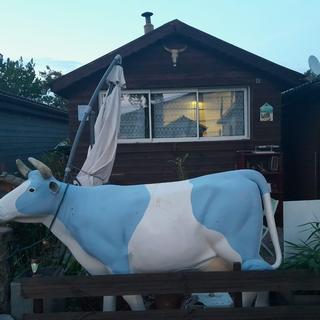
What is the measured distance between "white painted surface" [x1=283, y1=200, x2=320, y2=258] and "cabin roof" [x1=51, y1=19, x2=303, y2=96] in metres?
4.91

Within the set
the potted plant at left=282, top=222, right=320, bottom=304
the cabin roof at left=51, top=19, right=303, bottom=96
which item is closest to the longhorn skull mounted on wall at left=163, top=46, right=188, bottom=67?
the cabin roof at left=51, top=19, right=303, bottom=96

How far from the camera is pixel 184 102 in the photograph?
9.46 meters

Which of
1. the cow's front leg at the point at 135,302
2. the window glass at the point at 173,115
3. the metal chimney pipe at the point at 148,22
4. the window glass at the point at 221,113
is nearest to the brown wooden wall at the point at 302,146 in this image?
the window glass at the point at 221,113

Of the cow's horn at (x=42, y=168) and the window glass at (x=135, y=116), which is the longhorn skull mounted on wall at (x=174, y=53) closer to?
the window glass at (x=135, y=116)

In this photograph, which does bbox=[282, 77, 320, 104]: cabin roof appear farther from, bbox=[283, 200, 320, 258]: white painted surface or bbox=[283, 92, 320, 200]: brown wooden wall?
bbox=[283, 200, 320, 258]: white painted surface

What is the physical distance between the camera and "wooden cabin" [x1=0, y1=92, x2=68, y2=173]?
A: 11.2 metres

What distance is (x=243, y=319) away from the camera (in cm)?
322

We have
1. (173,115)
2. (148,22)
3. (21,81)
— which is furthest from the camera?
(21,81)

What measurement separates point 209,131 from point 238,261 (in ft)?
20.7

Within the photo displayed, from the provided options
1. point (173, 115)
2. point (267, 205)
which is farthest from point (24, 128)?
point (267, 205)

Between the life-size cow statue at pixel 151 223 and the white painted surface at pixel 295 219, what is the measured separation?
1.11 meters

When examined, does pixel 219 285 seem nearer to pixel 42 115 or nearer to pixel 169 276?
pixel 169 276

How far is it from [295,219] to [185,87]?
524 cm

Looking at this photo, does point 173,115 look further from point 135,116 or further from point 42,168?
point 42,168
